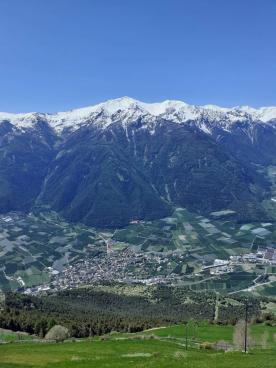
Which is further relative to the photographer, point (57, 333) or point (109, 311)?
point (109, 311)

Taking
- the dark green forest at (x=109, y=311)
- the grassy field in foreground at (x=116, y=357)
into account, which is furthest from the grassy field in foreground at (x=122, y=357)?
the dark green forest at (x=109, y=311)

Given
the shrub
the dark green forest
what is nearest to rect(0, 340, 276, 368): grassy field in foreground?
the shrub

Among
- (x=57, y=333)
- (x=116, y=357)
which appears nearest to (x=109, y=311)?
(x=57, y=333)

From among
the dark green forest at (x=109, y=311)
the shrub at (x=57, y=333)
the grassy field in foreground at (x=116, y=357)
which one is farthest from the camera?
the dark green forest at (x=109, y=311)

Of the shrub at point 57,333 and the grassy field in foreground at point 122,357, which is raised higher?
the grassy field in foreground at point 122,357

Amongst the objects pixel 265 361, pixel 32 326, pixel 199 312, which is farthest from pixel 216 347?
pixel 199 312

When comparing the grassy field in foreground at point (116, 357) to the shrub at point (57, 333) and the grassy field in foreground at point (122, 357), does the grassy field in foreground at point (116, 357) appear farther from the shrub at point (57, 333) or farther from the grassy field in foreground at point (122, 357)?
the shrub at point (57, 333)

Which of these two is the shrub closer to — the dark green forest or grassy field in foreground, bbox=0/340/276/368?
the dark green forest

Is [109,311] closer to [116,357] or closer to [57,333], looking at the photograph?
[57,333]

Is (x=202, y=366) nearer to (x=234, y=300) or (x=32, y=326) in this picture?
(x=32, y=326)
